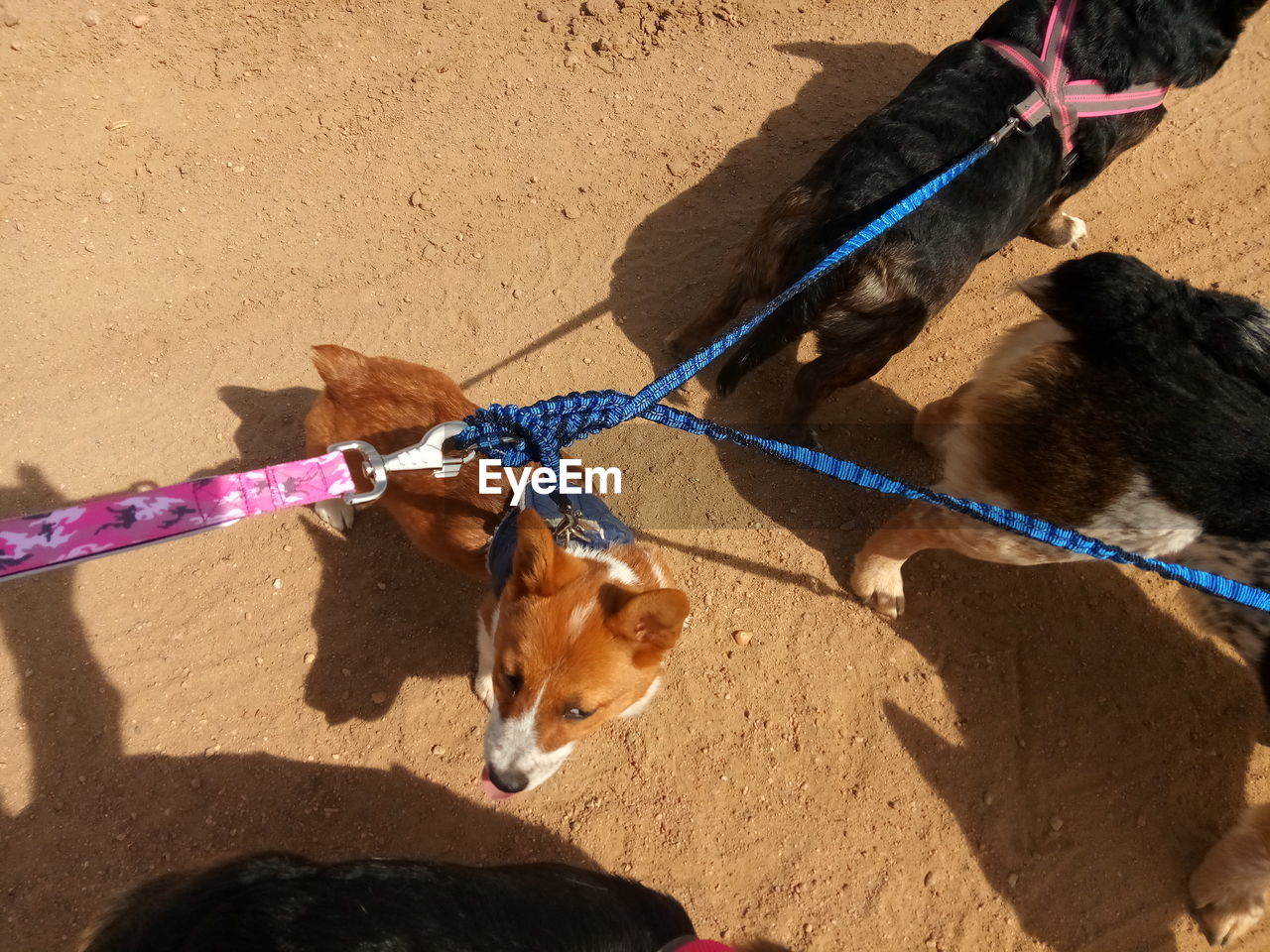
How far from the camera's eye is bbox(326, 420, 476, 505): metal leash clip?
8.37 feet

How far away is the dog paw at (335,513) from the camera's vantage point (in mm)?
3738

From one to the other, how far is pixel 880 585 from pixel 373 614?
279 centimetres

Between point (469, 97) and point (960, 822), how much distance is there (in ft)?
18.1

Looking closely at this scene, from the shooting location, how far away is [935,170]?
3193 mm

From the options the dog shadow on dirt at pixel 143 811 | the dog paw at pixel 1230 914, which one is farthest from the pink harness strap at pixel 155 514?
the dog paw at pixel 1230 914

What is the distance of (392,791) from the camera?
11.3 feet

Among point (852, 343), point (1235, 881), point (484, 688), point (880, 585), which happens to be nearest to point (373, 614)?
point (484, 688)

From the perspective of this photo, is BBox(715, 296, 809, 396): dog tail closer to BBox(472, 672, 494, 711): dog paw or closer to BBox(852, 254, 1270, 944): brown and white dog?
BBox(852, 254, 1270, 944): brown and white dog

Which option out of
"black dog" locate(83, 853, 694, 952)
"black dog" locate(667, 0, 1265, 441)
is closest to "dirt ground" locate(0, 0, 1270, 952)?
"black dog" locate(667, 0, 1265, 441)

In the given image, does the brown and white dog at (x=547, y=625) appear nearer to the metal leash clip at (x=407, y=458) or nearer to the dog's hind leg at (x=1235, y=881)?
the metal leash clip at (x=407, y=458)

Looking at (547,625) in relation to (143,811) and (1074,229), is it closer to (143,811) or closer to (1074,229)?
(143,811)

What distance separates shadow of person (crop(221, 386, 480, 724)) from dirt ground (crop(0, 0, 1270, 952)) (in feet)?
0.07

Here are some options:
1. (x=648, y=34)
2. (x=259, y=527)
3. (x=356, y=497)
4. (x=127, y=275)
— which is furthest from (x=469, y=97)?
(x=356, y=497)

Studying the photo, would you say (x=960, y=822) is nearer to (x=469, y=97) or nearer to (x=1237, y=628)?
(x=1237, y=628)
